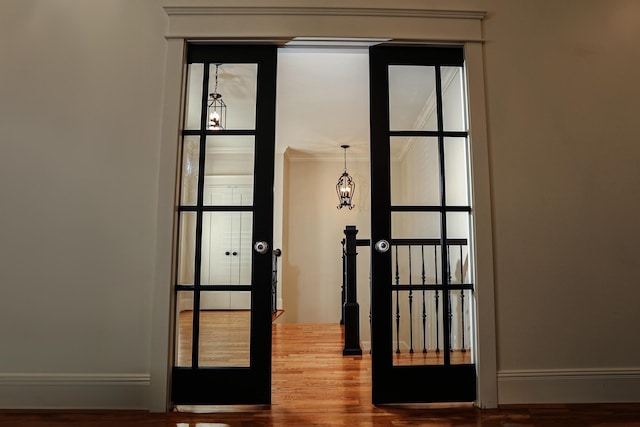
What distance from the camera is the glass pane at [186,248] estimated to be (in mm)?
2168

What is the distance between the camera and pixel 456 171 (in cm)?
226

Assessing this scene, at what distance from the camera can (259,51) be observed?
2.30 meters

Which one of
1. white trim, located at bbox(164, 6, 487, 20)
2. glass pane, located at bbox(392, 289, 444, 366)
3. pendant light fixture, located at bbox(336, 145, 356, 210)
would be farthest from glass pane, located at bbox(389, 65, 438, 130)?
pendant light fixture, located at bbox(336, 145, 356, 210)

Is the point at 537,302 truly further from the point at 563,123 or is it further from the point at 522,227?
the point at 563,123

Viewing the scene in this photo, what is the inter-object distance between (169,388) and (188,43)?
1945mm

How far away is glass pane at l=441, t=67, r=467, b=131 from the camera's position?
229 cm

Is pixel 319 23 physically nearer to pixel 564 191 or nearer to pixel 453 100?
pixel 453 100

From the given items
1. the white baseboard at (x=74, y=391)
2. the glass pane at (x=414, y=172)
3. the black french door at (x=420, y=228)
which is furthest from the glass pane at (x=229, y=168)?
the white baseboard at (x=74, y=391)

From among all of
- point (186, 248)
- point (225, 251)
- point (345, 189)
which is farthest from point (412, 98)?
point (345, 189)

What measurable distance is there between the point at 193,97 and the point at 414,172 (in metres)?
1.38

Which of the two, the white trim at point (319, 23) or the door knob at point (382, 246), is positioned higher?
the white trim at point (319, 23)

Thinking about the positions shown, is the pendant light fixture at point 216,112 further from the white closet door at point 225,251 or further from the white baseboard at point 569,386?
the white baseboard at point 569,386

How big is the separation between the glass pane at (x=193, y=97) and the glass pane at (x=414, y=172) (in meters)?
1.15

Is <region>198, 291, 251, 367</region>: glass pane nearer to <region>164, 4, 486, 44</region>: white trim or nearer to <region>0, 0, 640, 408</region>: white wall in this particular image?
<region>0, 0, 640, 408</region>: white wall
